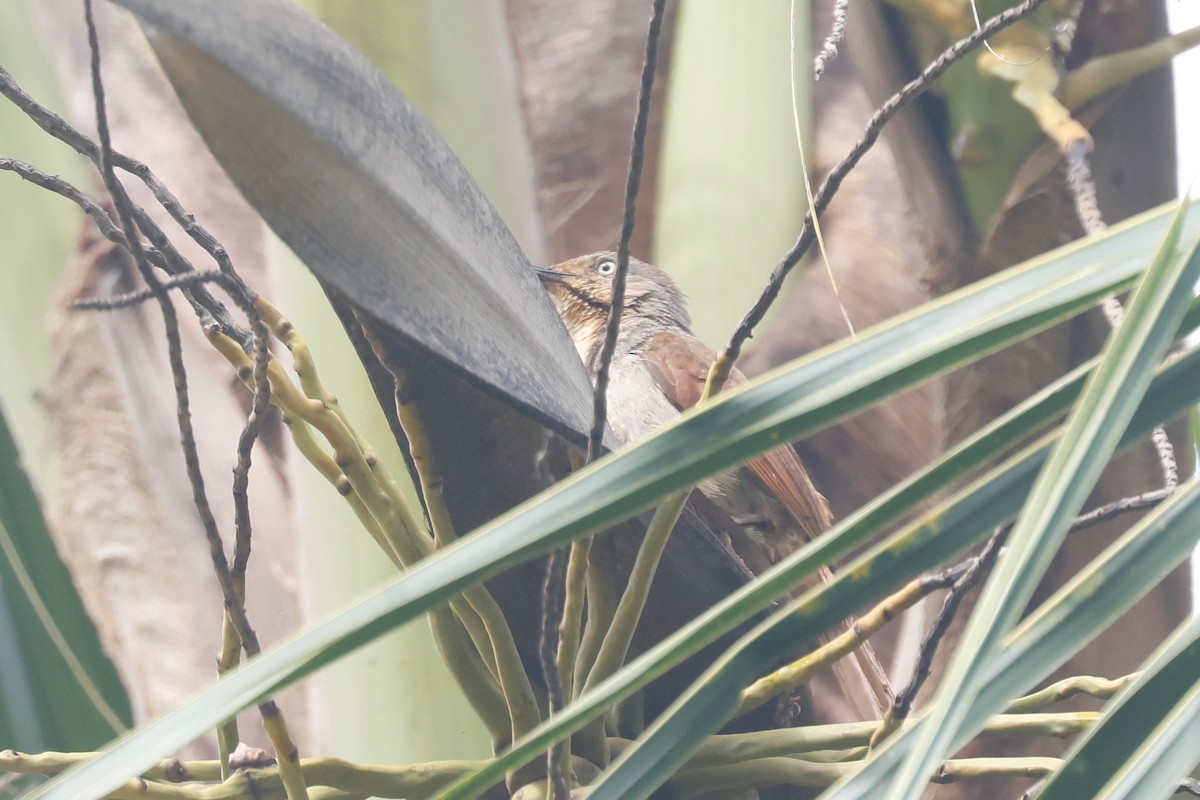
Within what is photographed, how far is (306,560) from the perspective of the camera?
161cm

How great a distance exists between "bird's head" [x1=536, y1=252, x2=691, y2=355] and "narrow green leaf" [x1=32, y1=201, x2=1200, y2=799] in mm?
2213

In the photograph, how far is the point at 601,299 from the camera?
110 inches

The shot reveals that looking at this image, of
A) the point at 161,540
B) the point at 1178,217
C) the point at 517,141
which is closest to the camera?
the point at 1178,217

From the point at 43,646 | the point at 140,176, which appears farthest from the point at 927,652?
the point at 43,646

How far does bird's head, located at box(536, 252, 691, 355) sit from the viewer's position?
2787 millimetres

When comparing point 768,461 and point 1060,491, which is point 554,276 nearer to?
point 768,461

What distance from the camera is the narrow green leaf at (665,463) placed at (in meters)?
0.52

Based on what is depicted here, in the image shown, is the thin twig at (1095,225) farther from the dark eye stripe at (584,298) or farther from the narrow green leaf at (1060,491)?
the dark eye stripe at (584,298)

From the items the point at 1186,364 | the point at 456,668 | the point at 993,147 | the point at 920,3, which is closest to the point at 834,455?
the point at 993,147

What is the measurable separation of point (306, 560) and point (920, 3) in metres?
1.13

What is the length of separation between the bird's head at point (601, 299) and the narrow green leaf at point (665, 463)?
2.21 metres

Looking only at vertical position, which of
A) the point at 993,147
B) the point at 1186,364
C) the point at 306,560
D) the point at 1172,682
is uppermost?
the point at 993,147

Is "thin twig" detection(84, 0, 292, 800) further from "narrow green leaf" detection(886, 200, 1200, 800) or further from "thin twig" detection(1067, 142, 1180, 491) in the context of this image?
"thin twig" detection(1067, 142, 1180, 491)

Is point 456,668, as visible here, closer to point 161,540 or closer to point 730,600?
point 730,600
